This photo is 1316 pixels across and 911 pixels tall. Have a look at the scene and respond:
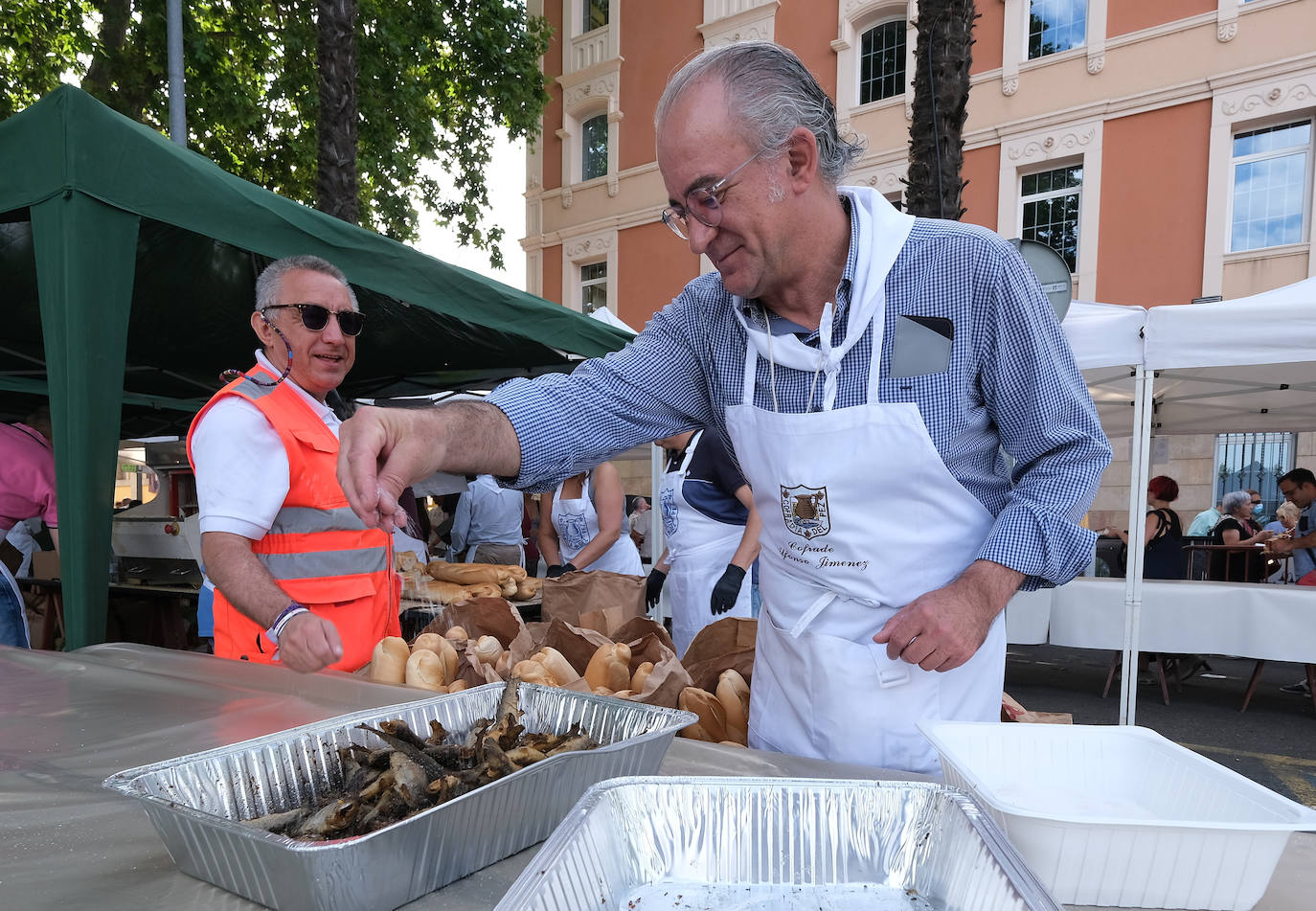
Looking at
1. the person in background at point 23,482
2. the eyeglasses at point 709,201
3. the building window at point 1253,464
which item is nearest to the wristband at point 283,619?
the eyeglasses at point 709,201

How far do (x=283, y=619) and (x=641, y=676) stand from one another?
771 millimetres

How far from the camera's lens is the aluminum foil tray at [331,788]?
765mm

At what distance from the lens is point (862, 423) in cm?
139

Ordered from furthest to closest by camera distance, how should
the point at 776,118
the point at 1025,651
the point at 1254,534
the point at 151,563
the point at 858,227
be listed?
the point at 1254,534
the point at 1025,651
the point at 151,563
the point at 858,227
the point at 776,118

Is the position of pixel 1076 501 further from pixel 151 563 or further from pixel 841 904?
pixel 151 563

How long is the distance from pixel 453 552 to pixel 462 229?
610cm

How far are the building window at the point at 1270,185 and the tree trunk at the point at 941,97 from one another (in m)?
7.73

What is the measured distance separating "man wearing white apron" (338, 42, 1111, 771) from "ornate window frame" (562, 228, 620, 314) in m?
14.2

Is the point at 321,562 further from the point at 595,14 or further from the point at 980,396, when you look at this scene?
the point at 595,14

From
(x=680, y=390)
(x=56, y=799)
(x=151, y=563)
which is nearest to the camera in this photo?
(x=56, y=799)

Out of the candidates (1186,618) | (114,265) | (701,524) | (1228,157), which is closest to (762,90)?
(114,265)

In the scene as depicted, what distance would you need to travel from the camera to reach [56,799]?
42.6 inches

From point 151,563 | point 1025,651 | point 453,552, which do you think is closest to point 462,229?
point 453,552

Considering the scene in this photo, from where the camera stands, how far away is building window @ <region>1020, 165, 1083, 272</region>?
1130 centimetres
